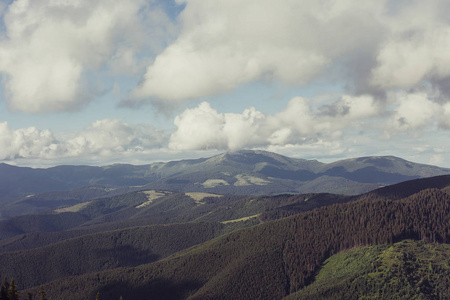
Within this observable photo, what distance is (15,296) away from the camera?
122750 mm
